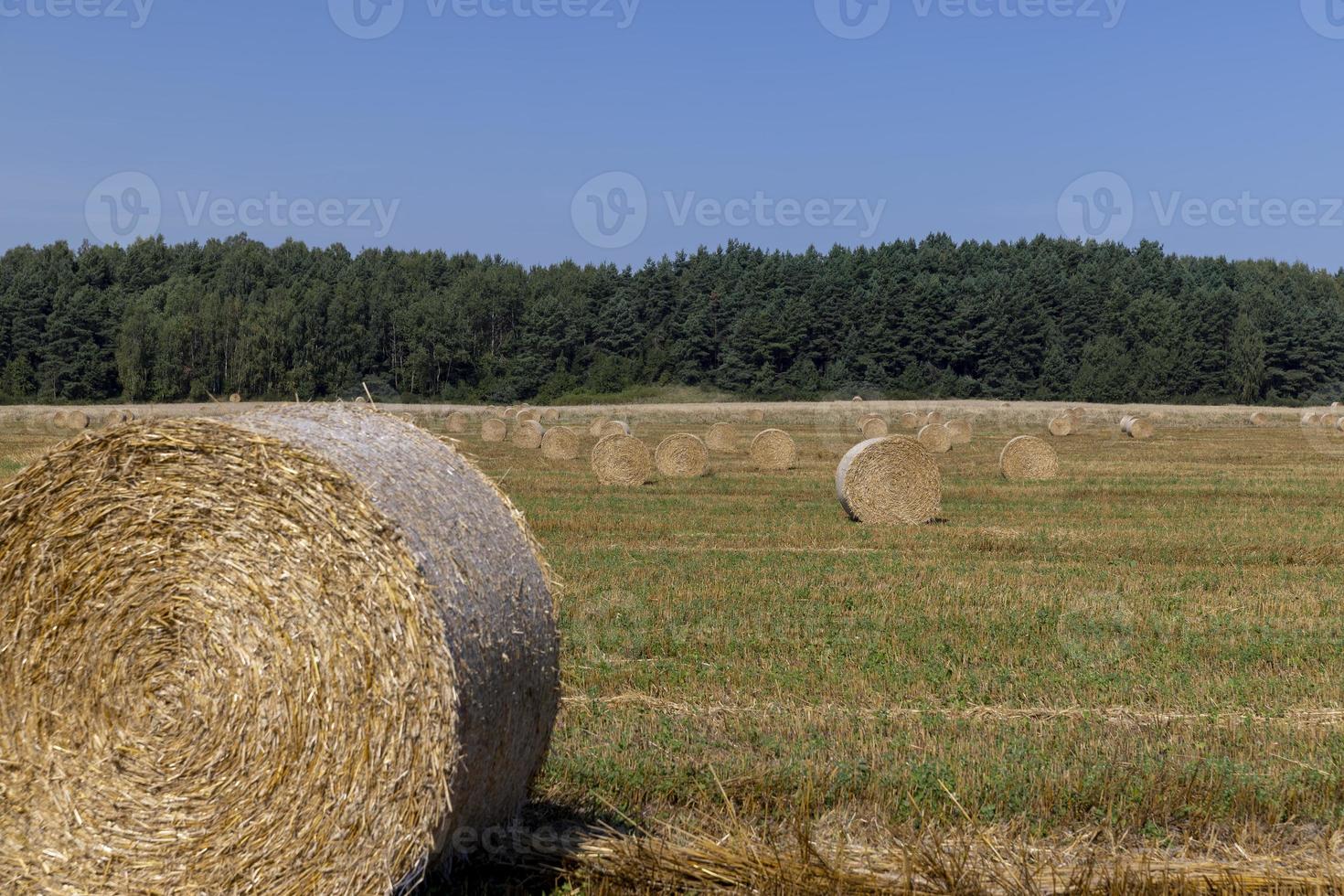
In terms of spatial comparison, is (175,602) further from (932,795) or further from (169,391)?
(169,391)

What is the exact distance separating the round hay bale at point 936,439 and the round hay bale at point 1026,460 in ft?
30.7

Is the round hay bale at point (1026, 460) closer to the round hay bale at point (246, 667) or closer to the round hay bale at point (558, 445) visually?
the round hay bale at point (558, 445)

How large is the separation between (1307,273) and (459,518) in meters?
131

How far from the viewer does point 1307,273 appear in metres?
121

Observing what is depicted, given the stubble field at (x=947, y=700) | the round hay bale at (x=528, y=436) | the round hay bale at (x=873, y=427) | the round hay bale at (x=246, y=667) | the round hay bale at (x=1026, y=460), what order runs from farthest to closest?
1. the round hay bale at (x=873, y=427)
2. the round hay bale at (x=528, y=436)
3. the round hay bale at (x=1026, y=460)
4. the stubble field at (x=947, y=700)
5. the round hay bale at (x=246, y=667)

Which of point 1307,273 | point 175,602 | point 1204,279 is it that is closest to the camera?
point 175,602

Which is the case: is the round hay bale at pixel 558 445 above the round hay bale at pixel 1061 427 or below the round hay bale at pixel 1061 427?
below

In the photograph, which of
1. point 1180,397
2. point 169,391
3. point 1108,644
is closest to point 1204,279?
point 1180,397

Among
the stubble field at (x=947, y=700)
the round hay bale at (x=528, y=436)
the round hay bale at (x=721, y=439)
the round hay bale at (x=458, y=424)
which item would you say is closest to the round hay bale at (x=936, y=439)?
the round hay bale at (x=721, y=439)

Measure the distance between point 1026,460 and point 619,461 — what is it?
360 inches

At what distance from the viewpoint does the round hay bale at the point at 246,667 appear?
16.9ft

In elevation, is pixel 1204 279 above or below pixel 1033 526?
above

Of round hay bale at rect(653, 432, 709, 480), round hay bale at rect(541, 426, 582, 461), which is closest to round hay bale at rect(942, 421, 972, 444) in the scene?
round hay bale at rect(541, 426, 582, 461)

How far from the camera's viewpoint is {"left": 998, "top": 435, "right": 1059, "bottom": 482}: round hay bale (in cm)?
2845
